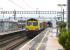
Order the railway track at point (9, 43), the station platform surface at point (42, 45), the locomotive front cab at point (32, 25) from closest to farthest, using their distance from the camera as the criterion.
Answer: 1. the station platform surface at point (42, 45)
2. the railway track at point (9, 43)
3. the locomotive front cab at point (32, 25)

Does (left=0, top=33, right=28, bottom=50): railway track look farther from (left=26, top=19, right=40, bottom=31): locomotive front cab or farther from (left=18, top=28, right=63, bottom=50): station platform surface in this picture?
(left=26, top=19, right=40, bottom=31): locomotive front cab

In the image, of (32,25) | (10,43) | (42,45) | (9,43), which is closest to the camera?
(42,45)

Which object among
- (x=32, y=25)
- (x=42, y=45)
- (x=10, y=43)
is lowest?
(x=10, y=43)

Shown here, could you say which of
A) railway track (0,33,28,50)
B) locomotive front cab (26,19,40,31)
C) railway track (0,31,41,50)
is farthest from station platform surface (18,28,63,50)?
locomotive front cab (26,19,40,31)

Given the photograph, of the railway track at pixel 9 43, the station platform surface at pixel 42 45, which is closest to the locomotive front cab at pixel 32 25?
the railway track at pixel 9 43

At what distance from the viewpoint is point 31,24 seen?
146 ft

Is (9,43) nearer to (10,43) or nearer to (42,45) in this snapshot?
(10,43)

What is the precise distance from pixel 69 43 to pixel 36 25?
3055 centimetres

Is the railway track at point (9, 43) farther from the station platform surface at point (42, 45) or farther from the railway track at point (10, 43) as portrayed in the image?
the station platform surface at point (42, 45)

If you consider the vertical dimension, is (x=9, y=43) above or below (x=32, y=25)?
below

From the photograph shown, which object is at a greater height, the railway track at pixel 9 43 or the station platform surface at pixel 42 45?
the station platform surface at pixel 42 45

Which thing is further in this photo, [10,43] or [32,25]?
[32,25]

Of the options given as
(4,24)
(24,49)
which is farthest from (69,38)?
(4,24)

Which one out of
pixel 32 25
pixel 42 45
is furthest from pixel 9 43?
pixel 42 45
